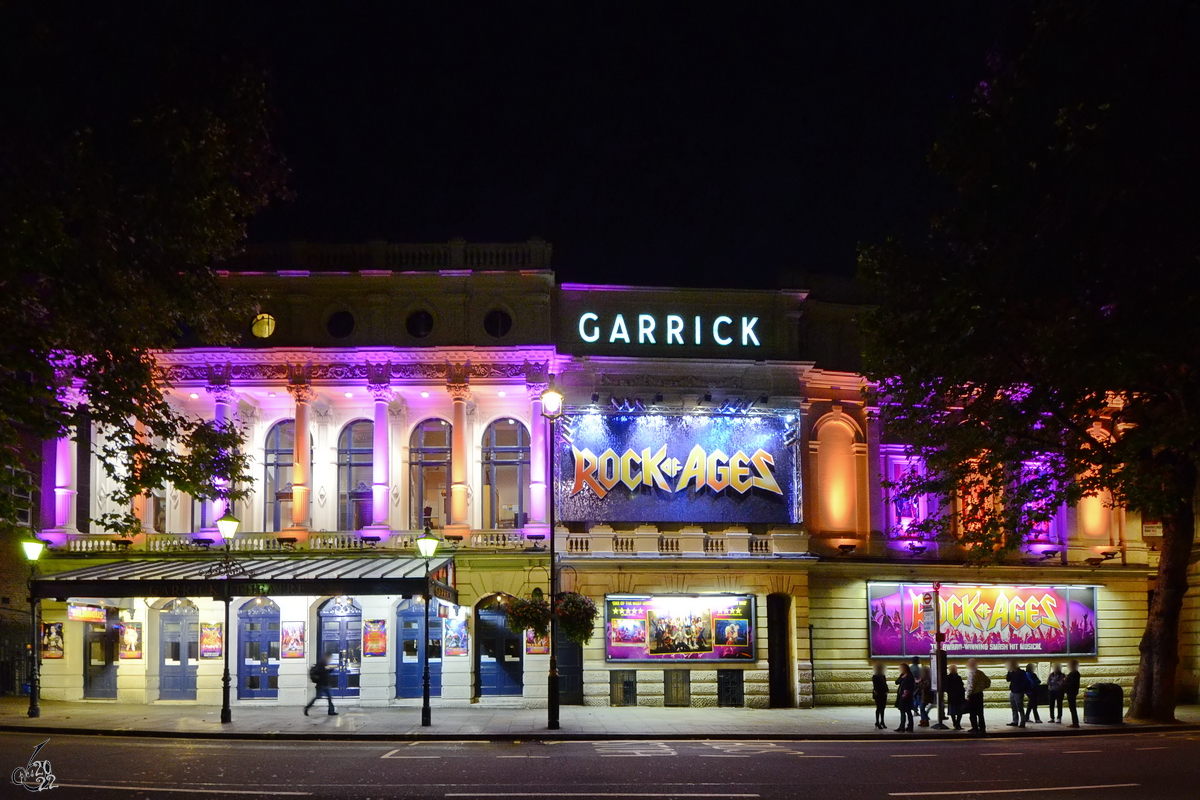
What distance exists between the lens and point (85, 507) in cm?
3741

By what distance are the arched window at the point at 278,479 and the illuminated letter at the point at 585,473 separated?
9.50 metres

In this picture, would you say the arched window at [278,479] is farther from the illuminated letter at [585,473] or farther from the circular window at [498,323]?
the illuminated letter at [585,473]

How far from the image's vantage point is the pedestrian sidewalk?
2675 cm

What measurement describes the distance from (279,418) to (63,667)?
32.7 ft

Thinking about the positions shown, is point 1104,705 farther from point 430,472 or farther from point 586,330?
point 430,472

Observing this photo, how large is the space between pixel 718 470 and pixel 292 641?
14089mm

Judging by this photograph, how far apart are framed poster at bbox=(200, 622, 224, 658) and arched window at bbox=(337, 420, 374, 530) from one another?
493 centimetres

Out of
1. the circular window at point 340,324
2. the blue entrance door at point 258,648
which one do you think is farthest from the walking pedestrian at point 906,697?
the circular window at point 340,324

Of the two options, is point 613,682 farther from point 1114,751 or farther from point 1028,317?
point 1028,317

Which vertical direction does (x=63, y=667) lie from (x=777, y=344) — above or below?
below

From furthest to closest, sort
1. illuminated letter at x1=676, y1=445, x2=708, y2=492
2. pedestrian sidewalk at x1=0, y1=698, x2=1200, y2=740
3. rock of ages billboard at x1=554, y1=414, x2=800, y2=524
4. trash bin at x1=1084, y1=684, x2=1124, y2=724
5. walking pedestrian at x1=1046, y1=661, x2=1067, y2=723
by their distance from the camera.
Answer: illuminated letter at x1=676, y1=445, x2=708, y2=492 < rock of ages billboard at x1=554, y1=414, x2=800, y2=524 < walking pedestrian at x1=1046, y1=661, x2=1067, y2=723 < trash bin at x1=1084, y1=684, x2=1124, y2=724 < pedestrian sidewalk at x1=0, y1=698, x2=1200, y2=740

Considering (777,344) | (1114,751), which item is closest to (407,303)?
(777,344)

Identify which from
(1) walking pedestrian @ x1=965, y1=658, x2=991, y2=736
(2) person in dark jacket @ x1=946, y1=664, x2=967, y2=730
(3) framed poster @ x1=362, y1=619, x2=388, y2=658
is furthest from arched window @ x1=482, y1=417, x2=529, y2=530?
(1) walking pedestrian @ x1=965, y1=658, x2=991, y2=736

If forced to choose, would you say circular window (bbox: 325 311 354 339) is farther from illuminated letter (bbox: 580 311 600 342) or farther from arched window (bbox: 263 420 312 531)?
illuminated letter (bbox: 580 311 600 342)
